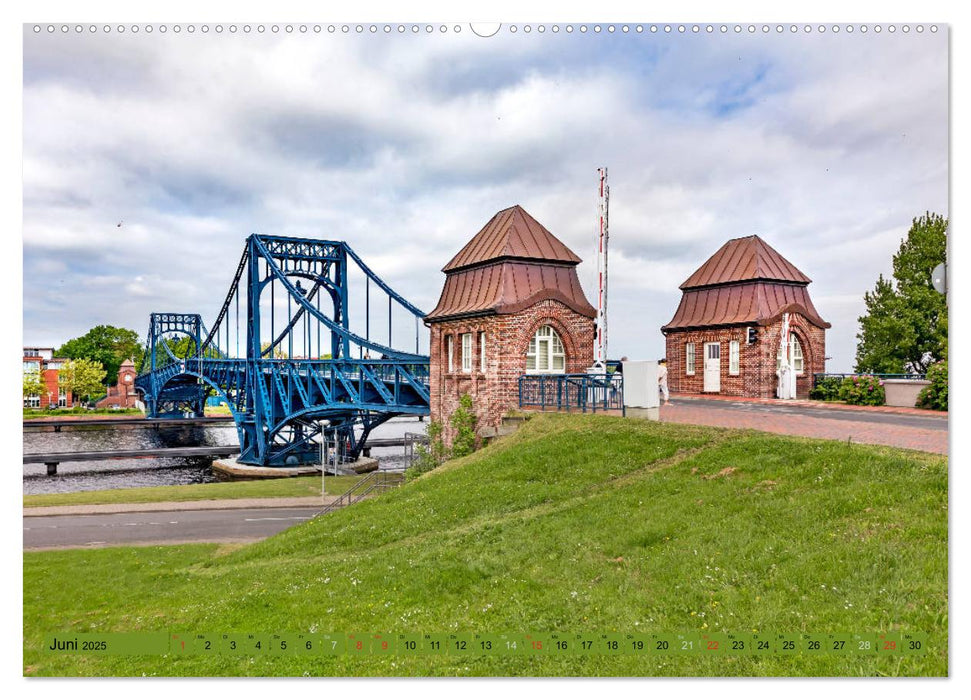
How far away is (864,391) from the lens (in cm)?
1384

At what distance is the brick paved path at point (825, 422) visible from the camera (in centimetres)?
1014

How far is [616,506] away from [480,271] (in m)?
8.51

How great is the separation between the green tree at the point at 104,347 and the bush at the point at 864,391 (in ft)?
44.7

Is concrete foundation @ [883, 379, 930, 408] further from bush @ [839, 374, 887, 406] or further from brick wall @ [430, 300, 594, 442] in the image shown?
brick wall @ [430, 300, 594, 442]

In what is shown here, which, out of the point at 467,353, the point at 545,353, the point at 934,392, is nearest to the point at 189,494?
the point at 467,353

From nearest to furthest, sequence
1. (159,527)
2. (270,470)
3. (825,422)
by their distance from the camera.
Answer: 1. (825,422)
2. (159,527)
3. (270,470)

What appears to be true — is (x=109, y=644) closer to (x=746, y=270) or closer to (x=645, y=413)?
(x=645, y=413)

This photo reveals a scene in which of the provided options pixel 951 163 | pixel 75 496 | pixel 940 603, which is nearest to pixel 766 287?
pixel 951 163

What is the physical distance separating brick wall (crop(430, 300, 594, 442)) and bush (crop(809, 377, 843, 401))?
18.7ft

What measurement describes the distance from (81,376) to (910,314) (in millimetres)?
13052

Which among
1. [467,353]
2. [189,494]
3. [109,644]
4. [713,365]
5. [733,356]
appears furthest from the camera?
[189,494]

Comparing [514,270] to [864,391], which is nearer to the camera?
[864,391]

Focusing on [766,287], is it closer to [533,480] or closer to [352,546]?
[533,480]

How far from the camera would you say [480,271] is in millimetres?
16453
